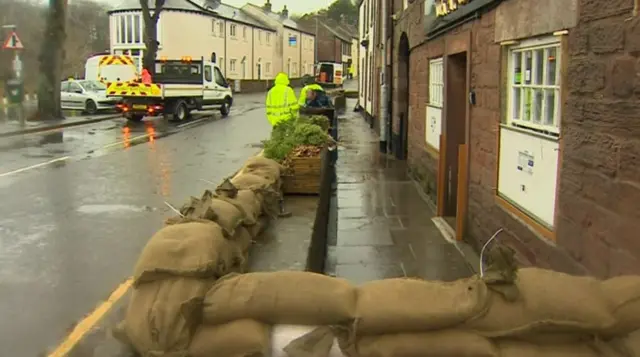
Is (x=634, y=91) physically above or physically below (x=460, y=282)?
above

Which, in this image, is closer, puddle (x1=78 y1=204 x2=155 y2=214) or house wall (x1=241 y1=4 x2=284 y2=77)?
puddle (x1=78 y1=204 x2=155 y2=214)

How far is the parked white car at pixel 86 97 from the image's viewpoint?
33938mm

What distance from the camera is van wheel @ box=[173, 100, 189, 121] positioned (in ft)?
99.3

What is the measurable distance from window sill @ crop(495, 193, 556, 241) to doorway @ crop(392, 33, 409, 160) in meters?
9.39

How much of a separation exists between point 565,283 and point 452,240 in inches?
256

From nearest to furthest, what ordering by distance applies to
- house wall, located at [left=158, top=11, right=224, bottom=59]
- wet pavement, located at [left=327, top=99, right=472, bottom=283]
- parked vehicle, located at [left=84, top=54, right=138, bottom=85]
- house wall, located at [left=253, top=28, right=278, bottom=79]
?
wet pavement, located at [left=327, top=99, right=472, bottom=283]
parked vehicle, located at [left=84, top=54, right=138, bottom=85]
house wall, located at [left=158, top=11, right=224, bottom=59]
house wall, located at [left=253, top=28, right=278, bottom=79]

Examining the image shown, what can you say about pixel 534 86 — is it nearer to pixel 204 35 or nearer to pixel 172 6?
pixel 172 6

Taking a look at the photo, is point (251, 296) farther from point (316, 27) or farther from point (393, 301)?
→ point (316, 27)

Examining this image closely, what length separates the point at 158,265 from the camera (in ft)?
9.97

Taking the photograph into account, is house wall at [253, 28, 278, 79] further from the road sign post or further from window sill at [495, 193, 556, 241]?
window sill at [495, 193, 556, 241]

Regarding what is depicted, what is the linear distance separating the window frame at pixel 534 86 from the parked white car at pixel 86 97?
93.3ft

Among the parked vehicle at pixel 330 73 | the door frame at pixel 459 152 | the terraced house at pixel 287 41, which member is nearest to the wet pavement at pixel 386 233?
the door frame at pixel 459 152

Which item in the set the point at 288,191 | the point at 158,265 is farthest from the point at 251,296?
the point at 288,191

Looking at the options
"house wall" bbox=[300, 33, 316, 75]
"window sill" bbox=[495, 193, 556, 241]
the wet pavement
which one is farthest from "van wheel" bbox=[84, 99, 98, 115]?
"house wall" bbox=[300, 33, 316, 75]
